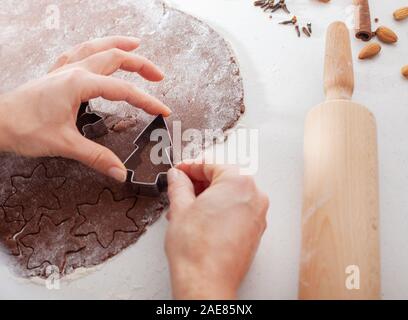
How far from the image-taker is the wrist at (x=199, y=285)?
87 centimetres

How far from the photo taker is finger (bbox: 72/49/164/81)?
1.21 m

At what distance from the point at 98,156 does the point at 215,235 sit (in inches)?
14.7

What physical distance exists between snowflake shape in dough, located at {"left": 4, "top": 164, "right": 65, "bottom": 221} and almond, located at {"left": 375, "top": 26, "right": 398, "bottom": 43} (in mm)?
1100

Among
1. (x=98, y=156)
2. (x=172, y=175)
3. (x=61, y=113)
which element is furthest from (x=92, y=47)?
(x=172, y=175)

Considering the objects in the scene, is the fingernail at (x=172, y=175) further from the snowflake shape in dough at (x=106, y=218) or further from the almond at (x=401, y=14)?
the almond at (x=401, y=14)

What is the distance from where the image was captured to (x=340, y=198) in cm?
101

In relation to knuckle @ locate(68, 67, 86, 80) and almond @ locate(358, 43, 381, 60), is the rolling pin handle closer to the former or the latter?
almond @ locate(358, 43, 381, 60)

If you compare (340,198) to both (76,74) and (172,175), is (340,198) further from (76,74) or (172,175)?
(76,74)

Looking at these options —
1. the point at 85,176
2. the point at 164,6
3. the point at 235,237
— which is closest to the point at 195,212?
the point at 235,237

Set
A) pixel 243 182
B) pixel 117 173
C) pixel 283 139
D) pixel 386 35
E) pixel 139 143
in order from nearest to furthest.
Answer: pixel 243 182, pixel 117 173, pixel 139 143, pixel 283 139, pixel 386 35

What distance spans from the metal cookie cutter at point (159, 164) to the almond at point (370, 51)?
2.27 feet

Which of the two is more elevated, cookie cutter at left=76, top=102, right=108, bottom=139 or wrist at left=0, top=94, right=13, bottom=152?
wrist at left=0, top=94, right=13, bottom=152

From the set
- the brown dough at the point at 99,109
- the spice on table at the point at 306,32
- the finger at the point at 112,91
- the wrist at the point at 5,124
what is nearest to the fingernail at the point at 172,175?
the brown dough at the point at 99,109

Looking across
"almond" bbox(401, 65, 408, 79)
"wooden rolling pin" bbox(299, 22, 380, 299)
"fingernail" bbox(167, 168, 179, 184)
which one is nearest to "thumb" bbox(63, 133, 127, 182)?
"fingernail" bbox(167, 168, 179, 184)
